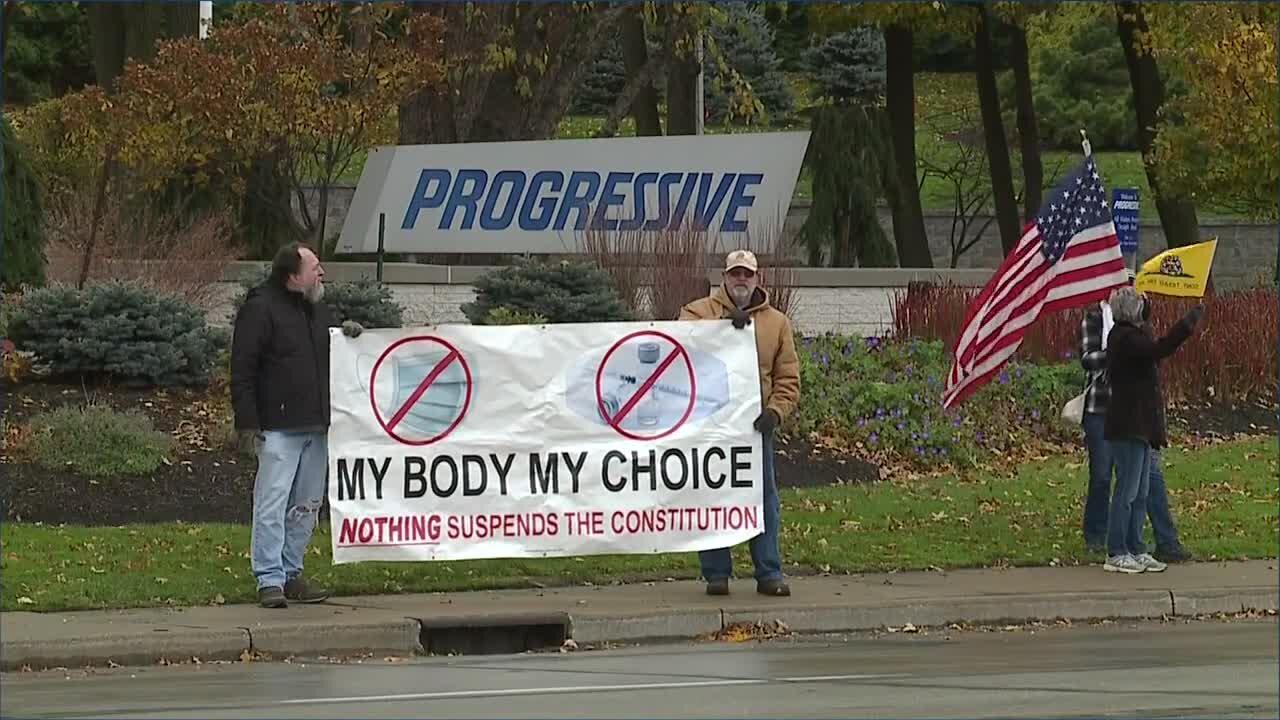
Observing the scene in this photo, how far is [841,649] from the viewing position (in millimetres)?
11070

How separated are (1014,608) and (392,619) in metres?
3.48

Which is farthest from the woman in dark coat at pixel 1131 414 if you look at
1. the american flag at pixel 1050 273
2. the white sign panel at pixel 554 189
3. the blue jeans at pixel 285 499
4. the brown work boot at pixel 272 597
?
the white sign panel at pixel 554 189

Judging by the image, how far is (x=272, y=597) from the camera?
11.8 metres

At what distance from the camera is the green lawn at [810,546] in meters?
12.3

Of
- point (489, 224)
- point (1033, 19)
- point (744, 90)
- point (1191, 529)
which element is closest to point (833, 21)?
point (1033, 19)

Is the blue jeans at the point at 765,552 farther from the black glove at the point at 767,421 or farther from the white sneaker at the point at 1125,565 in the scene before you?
the white sneaker at the point at 1125,565

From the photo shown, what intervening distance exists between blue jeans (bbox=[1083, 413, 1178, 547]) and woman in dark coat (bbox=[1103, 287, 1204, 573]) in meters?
0.26

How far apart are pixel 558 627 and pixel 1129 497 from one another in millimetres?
3870

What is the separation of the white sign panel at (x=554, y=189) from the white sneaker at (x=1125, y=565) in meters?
9.19

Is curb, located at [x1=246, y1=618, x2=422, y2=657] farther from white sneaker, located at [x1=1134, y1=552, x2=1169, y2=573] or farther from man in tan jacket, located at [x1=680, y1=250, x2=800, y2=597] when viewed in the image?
white sneaker, located at [x1=1134, y1=552, x2=1169, y2=573]

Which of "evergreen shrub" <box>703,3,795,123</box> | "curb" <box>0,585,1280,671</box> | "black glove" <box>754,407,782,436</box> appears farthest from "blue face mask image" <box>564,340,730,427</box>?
"evergreen shrub" <box>703,3,795,123</box>

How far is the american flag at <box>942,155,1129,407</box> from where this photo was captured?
13.6 meters

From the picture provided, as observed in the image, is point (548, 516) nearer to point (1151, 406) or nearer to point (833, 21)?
point (1151, 406)

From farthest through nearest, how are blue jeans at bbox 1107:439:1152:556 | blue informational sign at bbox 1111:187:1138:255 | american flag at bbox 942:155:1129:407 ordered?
blue informational sign at bbox 1111:187:1138:255 → american flag at bbox 942:155:1129:407 → blue jeans at bbox 1107:439:1152:556
